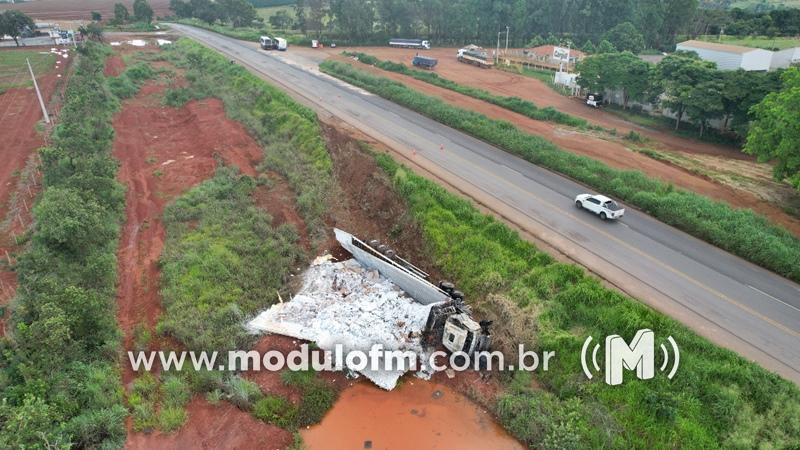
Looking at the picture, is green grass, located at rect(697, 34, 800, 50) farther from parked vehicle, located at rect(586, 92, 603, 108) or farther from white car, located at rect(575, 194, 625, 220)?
white car, located at rect(575, 194, 625, 220)

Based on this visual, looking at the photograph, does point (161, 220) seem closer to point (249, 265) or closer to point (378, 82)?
point (249, 265)

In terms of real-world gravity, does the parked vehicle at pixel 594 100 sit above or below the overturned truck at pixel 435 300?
above

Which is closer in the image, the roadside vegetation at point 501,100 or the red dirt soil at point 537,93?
the red dirt soil at point 537,93

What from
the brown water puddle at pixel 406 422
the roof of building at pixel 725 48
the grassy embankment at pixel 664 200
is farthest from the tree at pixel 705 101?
the brown water puddle at pixel 406 422

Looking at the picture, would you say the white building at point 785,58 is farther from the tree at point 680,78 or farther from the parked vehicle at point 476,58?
the parked vehicle at point 476,58

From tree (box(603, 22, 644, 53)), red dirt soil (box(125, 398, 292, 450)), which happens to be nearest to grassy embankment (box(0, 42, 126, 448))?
red dirt soil (box(125, 398, 292, 450))

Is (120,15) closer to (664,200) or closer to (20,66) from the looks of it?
(20,66)
